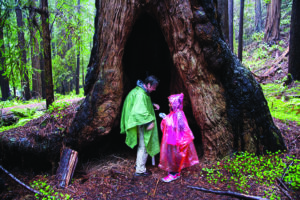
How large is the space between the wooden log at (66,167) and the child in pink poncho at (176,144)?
1.86 metres

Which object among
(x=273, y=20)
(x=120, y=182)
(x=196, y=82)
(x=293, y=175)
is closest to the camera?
(x=293, y=175)

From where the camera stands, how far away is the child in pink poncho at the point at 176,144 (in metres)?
3.40

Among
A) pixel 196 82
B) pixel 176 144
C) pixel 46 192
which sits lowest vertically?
pixel 46 192

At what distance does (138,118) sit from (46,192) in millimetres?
2210

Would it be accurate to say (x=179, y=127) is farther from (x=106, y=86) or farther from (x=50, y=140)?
(x=50, y=140)

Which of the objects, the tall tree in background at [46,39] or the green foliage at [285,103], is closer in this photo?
the tall tree in background at [46,39]

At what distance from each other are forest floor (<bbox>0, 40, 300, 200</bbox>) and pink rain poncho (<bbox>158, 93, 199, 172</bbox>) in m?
0.27

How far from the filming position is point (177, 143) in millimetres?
3395

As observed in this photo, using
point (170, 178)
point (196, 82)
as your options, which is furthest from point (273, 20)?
point (170, 178)

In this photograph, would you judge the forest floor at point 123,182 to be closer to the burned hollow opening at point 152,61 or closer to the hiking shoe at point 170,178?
the hiking shoe at point 170,178

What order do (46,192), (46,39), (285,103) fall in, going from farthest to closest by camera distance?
(285,103), (46,39), (46,192)

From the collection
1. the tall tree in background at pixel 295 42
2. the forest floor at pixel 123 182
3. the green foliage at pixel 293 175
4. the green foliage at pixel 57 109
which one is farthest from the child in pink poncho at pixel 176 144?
the tall tree in background at pixel 295 42

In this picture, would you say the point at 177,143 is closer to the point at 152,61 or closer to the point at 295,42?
the point at 152,61

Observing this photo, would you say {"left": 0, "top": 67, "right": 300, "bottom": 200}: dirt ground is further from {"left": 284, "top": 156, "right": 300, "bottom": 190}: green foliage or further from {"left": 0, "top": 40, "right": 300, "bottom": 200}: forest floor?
{"left": 284, "top": 156, "right": 300, "bottom": 190}: green foliage
